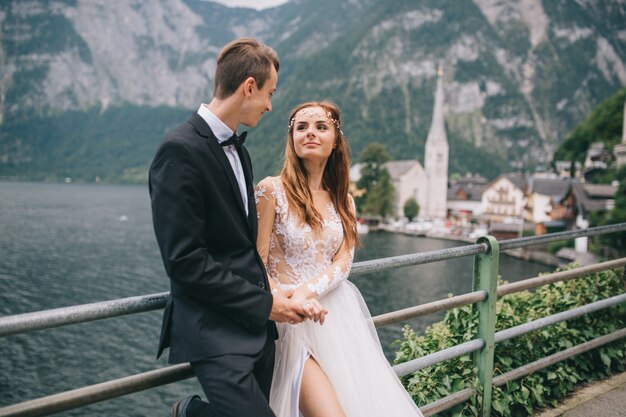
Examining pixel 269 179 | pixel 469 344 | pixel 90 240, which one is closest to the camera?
pixel 269 179

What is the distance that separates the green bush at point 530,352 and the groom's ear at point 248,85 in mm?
2814

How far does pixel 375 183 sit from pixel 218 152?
9618 centimetres

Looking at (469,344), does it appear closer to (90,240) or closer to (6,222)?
(90,240)

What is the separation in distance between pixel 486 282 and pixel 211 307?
7.98 feet

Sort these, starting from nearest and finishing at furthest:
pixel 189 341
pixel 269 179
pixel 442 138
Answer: pixel 189 341 → pixel 269 179 → pixel 442 138

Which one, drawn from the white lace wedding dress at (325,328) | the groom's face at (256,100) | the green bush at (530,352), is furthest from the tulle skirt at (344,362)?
the green bush at (530,352)

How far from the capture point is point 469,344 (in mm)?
3783

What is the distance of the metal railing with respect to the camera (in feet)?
6.50

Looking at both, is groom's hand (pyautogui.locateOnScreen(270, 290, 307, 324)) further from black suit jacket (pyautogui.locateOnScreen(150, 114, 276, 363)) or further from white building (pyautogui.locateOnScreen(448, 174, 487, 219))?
white building (pyautogui.locateOnScreen(448, 174, 487, 219))

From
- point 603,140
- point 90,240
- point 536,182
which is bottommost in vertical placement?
point 90,240

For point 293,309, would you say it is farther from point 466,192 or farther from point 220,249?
point 466,192

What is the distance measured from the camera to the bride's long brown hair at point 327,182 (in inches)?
110

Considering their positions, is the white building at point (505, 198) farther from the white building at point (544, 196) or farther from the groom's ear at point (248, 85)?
the groom's ear at point (248, 85)

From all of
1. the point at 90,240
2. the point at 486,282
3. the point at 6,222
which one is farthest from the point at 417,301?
the point at 6,222
